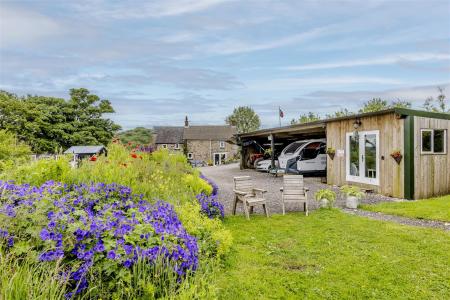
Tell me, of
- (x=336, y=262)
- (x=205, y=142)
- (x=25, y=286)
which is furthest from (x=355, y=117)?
(x=205, y=142)

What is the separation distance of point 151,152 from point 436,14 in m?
12.1

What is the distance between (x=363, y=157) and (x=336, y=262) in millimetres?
8473

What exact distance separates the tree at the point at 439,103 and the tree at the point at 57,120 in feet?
123

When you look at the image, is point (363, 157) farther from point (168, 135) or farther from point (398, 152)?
point (168, 135)

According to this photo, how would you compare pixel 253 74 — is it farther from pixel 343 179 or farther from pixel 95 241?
pixel 95 241

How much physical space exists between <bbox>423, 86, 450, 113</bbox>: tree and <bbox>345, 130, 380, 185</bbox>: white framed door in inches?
862

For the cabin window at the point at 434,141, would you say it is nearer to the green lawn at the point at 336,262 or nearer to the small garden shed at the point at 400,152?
the small garden shed at the point at 400,152

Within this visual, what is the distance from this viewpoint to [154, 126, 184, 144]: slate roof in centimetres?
4919

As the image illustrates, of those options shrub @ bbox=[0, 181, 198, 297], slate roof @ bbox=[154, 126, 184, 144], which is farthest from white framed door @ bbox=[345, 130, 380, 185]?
slate roof @ bbox=[154, 126, 184, 144]

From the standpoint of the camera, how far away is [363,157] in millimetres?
11922

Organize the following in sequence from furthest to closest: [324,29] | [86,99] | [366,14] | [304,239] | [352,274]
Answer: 1. [86,99]
2. [324,29]
3. [366,14]
4. [304,239]
5. [352,274]

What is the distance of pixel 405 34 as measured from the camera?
1304 cm

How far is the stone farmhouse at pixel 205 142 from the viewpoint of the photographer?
4569 centimetres

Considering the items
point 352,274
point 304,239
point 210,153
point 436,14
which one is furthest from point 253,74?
point 210,153
